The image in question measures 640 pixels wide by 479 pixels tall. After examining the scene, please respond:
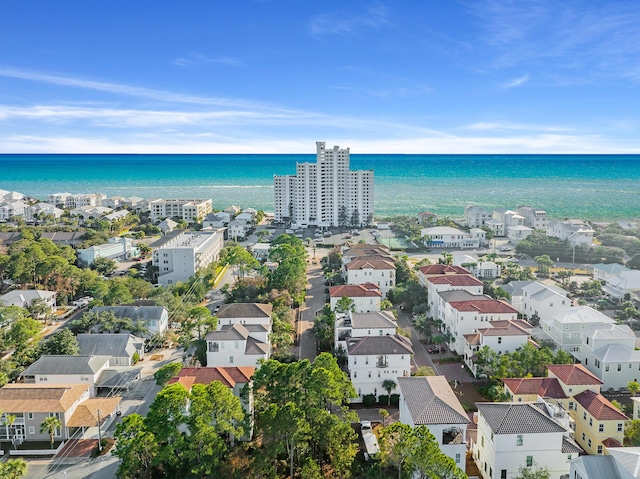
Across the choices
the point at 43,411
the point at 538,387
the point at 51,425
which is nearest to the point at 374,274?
the point at 538,387

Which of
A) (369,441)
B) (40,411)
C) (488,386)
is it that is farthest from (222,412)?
(488,386)

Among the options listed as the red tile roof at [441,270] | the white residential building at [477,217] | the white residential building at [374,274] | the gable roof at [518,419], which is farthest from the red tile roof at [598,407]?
the white residential building at [477,217]

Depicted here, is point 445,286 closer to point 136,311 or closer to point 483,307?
point 483,307

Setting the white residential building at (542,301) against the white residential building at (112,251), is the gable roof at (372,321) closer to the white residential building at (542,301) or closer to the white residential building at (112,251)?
the white residential building at (542,301)

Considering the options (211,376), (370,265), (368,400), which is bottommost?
(368,400)

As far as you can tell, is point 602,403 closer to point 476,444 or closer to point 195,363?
point 476,444

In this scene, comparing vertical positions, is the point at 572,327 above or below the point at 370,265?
below
